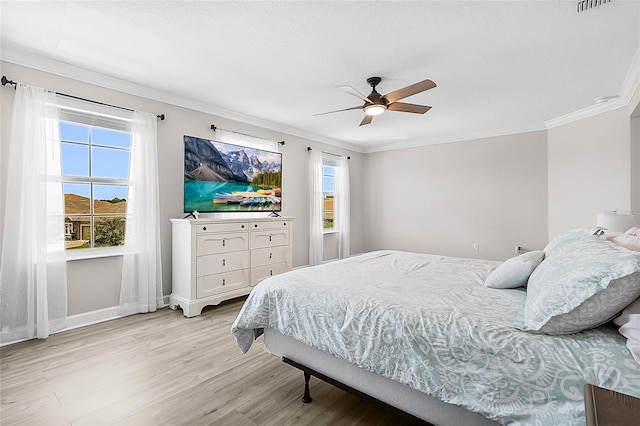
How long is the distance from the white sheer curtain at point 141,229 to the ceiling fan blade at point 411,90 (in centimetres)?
272

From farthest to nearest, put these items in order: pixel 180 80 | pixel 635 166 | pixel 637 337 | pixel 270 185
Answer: pixel 270 185, pixel 635 166, pixel 180 80, pixel 637 337

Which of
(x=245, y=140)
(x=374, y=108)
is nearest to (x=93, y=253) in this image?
(x=245, y=140)

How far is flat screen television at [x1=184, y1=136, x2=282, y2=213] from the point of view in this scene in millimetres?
3723

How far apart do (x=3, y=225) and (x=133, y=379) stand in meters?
1.88

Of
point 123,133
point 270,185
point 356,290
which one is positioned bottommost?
point 356,290

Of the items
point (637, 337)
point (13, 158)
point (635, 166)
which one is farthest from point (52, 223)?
point (635, 166)

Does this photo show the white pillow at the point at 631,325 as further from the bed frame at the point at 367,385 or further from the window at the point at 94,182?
the window at the point at 94,182

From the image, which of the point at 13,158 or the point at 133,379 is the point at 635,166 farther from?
the point at 13,158

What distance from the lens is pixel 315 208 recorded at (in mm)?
5547

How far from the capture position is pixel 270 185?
183 inches

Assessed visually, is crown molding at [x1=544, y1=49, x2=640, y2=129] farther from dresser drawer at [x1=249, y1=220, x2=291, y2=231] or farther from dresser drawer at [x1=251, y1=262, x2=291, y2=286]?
dresser drawer at [x1=251, y1=262, x2=291, y2=286]

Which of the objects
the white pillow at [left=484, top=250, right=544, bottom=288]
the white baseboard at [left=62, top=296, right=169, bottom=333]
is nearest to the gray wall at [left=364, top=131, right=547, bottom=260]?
the white pillow at [left=484, top=250, right=544, bottom=288]

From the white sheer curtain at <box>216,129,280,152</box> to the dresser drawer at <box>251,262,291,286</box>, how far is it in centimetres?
185

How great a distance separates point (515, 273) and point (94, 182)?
3912 millimetres
